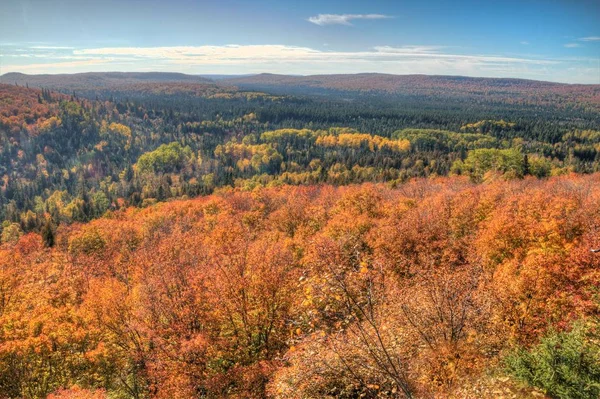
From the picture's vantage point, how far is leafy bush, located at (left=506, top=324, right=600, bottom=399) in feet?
49.9

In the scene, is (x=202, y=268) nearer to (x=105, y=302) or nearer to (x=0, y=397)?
(x=105, y=302)

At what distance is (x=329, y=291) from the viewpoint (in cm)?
1202

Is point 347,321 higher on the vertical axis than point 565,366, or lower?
higher

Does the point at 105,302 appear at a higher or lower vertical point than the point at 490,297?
lower

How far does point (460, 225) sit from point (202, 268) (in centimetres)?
3363

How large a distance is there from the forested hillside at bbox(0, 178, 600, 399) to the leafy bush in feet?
0.23

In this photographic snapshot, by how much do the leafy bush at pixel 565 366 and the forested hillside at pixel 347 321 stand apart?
70 mm

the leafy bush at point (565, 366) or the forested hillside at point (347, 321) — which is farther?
the forested hillside at point (347, 321)

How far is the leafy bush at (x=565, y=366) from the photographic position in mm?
15211

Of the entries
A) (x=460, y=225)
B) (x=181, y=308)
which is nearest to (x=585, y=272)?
(x=460, y=225)

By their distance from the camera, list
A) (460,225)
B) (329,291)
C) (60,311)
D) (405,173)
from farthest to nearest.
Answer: (405,173) < (460,225) < (60,311) < (329,291)

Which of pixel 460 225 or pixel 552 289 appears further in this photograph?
pixel 460 225

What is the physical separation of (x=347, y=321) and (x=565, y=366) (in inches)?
437

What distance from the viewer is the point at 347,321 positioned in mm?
11891
